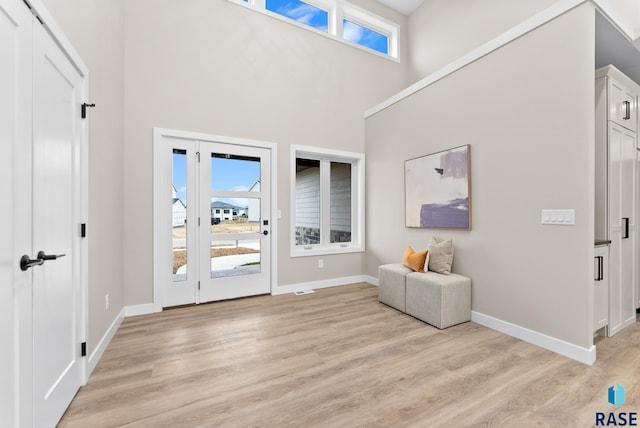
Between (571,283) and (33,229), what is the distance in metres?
3.66

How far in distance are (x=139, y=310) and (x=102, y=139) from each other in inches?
79.5

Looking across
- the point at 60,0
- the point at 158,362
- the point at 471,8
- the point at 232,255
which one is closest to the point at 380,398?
the point at 158,362

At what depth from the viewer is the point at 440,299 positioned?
283 cm

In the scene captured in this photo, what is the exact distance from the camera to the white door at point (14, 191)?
43.4 inches

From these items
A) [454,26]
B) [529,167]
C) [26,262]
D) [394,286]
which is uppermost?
[454,26]

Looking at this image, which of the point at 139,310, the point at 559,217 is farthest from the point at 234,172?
the point at 559,217

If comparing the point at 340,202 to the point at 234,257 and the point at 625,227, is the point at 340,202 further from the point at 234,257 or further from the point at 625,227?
the point at 625,227

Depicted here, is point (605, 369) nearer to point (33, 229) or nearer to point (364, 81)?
point (33, 229)

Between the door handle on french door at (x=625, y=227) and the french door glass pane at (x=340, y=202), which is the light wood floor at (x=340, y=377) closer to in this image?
the door handle on french door at (x=625, y=227)

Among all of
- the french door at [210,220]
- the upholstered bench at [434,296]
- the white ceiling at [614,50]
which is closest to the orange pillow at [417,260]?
the upholstered bench at [434,296]

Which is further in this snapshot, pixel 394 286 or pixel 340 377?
pixel 394 286

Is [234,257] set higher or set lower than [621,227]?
lower

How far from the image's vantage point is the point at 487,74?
9.41 ft

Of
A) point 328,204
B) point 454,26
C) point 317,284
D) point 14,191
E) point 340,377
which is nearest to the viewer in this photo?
point 14,191
